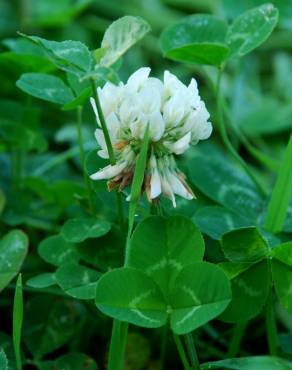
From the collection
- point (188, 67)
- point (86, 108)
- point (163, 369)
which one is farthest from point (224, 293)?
point (188, 67)

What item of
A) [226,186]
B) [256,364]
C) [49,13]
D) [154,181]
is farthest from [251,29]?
[49,13]

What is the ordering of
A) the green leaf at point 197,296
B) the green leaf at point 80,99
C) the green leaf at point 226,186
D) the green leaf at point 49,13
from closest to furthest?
the green leaf at point 197,296, the green leaf at point 80,99, the green leaf at point 226,186, the green leaf at point 49,13

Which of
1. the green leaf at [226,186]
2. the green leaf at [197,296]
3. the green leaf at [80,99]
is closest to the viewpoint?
the green leaf at [197,296]

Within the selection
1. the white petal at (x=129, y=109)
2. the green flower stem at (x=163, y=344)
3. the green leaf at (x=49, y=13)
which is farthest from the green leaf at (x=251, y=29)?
the green leaf at (x=49, y=13)

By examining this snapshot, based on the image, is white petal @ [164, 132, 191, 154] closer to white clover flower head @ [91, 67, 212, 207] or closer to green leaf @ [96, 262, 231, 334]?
white clover flower head @ [91, 67, 212, 207]

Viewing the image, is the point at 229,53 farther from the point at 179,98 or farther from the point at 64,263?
the point at 64,263

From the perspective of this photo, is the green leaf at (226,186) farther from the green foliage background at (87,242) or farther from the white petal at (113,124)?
the white petal at (113,124)
